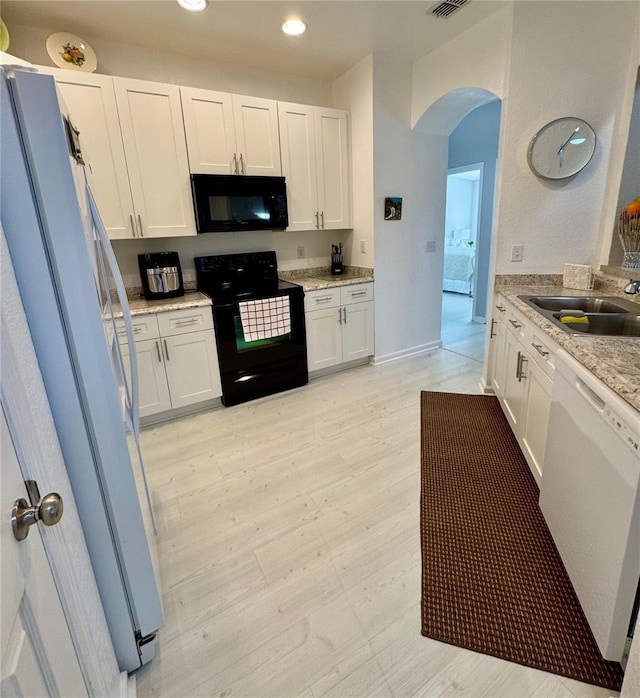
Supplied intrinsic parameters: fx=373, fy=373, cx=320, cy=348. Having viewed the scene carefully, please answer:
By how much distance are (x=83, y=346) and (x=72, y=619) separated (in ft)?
1.97

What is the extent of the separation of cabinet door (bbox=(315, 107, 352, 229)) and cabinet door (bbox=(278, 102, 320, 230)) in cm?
6

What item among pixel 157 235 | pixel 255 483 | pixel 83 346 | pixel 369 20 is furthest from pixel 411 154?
pixel 83 346

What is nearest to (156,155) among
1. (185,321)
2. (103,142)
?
(103,142)

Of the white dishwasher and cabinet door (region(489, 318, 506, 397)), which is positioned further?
cabinet door (region(489, 318, 506, 397))

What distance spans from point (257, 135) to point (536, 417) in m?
2.84

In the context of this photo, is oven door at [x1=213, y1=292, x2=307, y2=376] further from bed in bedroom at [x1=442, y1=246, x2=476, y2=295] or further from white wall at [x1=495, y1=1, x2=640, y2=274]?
bed in bedroom at [x1=442, y1=246, x2=476, y2=295]

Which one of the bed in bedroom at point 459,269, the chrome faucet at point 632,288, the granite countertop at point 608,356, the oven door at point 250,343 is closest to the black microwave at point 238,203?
the oven door at point 250,343

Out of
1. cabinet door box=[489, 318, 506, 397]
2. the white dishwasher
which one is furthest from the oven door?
the white dishwasher

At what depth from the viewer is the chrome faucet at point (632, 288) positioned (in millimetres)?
2139

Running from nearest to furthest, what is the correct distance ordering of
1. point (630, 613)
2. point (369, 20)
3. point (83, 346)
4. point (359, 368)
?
point (83, 346) < point (630, 613) < point (369, 20) < point (359, 368)

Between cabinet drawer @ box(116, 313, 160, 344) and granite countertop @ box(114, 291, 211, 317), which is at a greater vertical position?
granite countertop @ box(114, 291, 211, 317)

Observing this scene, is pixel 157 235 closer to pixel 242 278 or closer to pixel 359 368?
pixel 242 278

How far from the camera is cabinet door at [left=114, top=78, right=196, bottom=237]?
2.55 meters

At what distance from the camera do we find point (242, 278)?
11.1 ft
